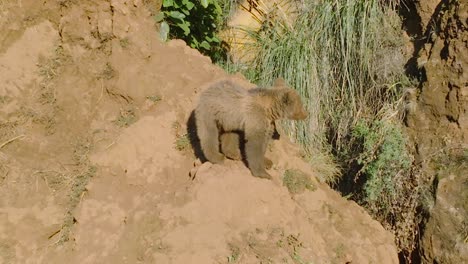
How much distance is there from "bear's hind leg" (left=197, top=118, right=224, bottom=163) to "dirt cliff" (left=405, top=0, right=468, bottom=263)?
2.67 meters

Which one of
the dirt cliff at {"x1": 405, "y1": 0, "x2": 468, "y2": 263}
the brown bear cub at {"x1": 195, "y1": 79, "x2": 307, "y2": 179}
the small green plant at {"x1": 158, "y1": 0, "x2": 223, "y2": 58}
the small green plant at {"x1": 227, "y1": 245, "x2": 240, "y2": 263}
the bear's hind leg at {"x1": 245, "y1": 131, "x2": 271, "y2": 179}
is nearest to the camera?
the small green plant at {"x1": 227, "y1": 245, "x2": 240, "y2": 263}

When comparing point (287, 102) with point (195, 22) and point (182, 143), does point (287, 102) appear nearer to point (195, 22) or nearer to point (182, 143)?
point (182, 143)

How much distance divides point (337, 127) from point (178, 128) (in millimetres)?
2737

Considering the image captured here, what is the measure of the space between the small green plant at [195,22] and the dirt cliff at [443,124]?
114 inches

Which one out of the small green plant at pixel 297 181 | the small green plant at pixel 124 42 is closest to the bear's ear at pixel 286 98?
the small green plant at pixel 297 181

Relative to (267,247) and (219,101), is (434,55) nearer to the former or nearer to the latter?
(219,101)

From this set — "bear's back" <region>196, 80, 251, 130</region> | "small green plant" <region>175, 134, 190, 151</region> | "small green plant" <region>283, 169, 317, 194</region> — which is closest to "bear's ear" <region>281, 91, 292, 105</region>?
"bear's back" <region>196, 80, 251, 130</region>

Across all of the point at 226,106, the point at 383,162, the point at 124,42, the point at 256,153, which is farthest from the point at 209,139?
the point at 383,162

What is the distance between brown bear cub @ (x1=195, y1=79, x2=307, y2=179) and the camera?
17.7 ft

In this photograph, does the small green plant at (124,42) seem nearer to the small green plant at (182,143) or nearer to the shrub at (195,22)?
the shrub at (195,22)

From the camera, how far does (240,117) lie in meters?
5.48

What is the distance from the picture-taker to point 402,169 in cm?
655

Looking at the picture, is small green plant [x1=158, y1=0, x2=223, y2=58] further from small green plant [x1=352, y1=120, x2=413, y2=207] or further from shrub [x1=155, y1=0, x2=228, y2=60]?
small green plant [x1=352, y1=120, x2=413, y2=207]

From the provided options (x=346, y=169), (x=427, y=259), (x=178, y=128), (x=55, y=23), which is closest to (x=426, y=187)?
(x=427, y=259)
